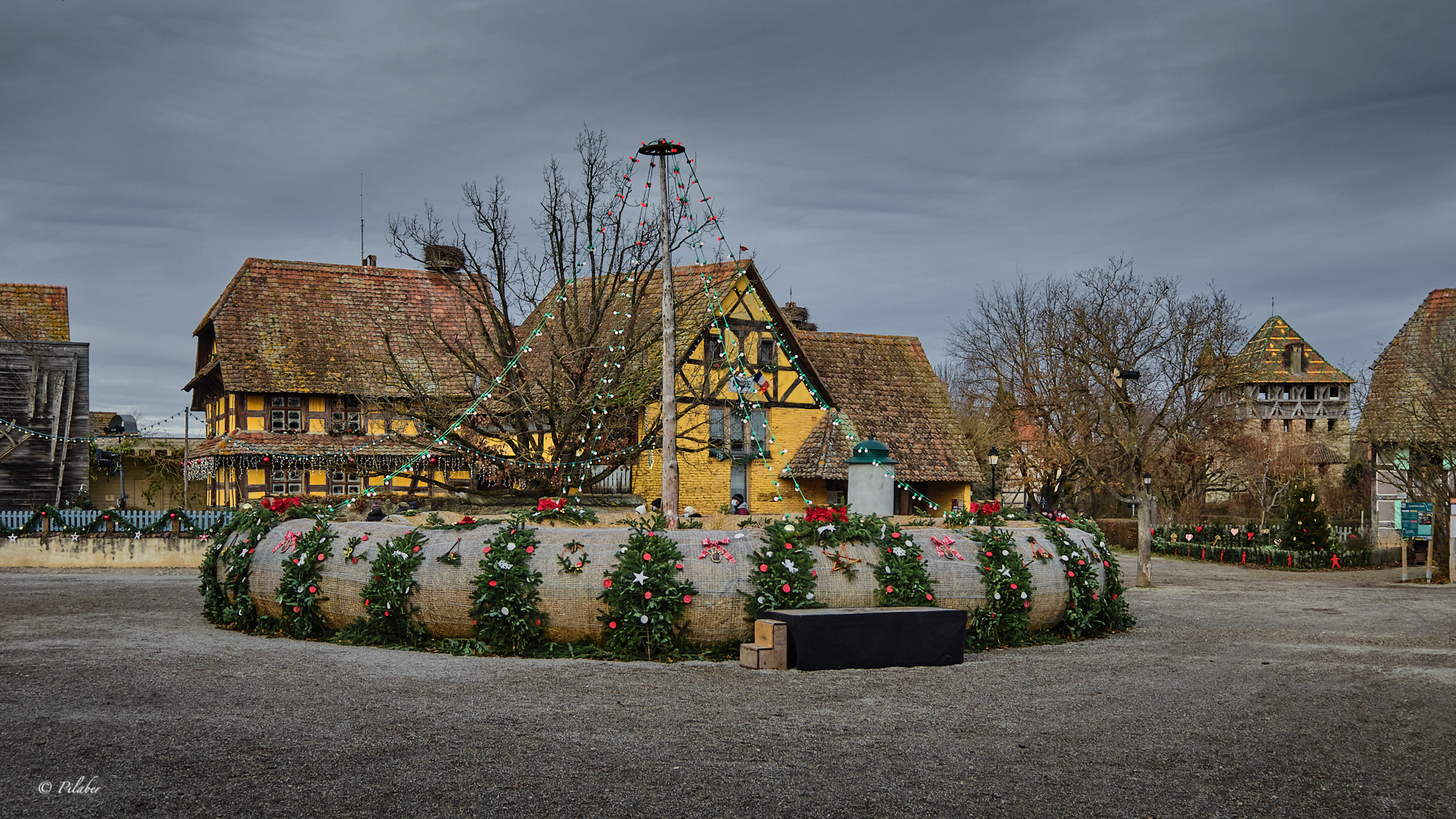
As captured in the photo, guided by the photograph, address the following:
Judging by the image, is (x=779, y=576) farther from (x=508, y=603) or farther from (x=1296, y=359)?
(x=1296, y=359)

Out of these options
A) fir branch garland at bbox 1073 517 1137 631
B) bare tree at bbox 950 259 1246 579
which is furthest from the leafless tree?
fir branch garland at bbox 1073 517 1137 631

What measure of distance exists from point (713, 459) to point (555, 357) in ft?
28.7

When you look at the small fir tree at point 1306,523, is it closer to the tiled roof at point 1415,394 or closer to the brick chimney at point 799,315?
the tiled roof at point 1415,394

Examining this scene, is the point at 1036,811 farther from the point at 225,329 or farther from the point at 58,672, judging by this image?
the point at 225,329

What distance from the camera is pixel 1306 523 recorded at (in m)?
29.7

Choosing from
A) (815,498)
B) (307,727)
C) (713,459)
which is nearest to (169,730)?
(307,727)

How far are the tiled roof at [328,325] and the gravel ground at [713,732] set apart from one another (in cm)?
2010

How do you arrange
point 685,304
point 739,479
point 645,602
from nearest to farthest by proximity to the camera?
point 645,602 < point 685,304 < point 739,479

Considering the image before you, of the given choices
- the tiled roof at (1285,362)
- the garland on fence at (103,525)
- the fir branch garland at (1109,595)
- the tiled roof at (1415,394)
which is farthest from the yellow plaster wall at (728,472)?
the tiled roof at (1285,362)

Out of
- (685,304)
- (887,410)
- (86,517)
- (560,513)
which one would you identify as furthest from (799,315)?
(560,513)

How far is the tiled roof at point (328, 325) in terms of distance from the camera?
31359 millimetres

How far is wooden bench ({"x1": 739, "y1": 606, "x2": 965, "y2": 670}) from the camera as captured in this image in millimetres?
10062

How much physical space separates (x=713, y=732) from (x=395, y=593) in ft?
16.1

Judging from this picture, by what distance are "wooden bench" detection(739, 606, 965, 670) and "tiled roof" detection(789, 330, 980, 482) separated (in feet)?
74.0
